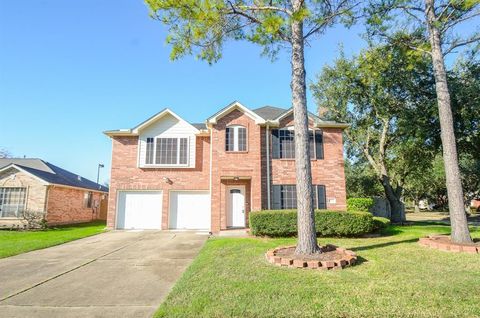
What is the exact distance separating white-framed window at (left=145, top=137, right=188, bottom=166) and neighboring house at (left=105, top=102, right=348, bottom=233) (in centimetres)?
6

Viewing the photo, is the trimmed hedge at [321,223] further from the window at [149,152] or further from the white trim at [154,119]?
the window at [149,152]

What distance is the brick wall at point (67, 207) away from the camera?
18.4 m

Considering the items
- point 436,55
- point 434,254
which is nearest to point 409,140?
point 436,55

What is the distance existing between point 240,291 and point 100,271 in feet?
12.9

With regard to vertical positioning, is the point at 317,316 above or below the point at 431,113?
below

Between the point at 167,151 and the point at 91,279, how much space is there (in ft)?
35.0

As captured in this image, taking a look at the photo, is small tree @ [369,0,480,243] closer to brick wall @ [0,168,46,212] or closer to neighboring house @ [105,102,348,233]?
neighboring house @ [105,102,348,233]

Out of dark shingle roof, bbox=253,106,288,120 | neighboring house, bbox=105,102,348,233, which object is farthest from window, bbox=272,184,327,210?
dark shingle roof, bbox=253,106,288,120

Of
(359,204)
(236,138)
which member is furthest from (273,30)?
(359,204)

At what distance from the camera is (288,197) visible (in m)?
14.4

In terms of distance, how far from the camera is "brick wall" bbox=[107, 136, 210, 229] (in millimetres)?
15773

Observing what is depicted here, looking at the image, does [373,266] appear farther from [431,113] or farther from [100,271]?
[431,113]

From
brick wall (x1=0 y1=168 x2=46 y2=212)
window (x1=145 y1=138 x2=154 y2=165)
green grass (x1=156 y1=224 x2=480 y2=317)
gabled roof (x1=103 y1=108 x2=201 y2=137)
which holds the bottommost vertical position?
green grass (x1=156 y1=224 x2=480 y2=317)

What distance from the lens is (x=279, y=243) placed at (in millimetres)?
10102
